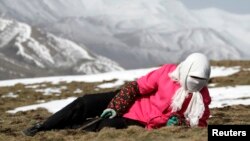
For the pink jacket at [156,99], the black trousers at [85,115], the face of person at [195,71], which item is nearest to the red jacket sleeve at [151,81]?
the pink jacket at [156,99]

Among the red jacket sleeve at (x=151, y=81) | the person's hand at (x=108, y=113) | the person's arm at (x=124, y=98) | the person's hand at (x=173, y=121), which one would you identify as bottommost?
the person's hand at (x=173, y=121)

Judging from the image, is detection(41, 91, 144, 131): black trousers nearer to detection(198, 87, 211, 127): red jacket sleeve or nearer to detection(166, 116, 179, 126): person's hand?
detection(166, 116, 179, 126): person's hand

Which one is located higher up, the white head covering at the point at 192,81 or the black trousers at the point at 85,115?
the white head covering at the point at 192,81

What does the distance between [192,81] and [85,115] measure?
267cm

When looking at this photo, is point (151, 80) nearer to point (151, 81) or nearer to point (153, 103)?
point (151, 81)

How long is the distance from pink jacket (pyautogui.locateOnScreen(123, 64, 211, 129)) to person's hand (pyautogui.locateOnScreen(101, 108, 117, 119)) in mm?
333

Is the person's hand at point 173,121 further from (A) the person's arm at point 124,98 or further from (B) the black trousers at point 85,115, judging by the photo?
(A) the person's arm at point 124,98

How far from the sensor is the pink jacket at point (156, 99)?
10438mm

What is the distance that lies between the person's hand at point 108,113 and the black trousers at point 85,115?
0.32ft

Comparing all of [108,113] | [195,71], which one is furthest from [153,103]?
[195,71]

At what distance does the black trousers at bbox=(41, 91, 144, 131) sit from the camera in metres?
10.9

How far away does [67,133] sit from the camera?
1084 cm

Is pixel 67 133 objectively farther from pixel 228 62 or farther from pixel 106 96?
pixel 228 62

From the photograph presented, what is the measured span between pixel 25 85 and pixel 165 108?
36037mm
